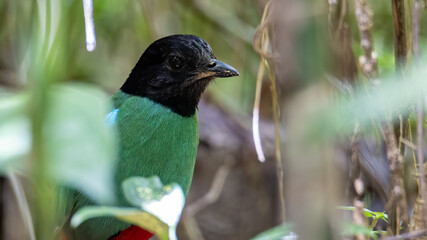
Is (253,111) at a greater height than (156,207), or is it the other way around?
(253,111)

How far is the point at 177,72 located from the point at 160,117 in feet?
1.16

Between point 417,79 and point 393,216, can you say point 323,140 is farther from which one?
point 393,216

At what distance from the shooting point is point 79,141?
41.9 inches

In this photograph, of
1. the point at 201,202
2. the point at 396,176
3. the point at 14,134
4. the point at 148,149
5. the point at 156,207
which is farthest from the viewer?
the point at 201,202

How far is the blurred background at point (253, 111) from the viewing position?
991 millimetres

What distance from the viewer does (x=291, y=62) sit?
38.0 inches

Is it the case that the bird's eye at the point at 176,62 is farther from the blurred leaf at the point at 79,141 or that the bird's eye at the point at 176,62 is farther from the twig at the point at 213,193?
the blurred leaf at the point at 79,141

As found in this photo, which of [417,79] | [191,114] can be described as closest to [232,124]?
[191,114]

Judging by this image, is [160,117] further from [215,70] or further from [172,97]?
[215,70]

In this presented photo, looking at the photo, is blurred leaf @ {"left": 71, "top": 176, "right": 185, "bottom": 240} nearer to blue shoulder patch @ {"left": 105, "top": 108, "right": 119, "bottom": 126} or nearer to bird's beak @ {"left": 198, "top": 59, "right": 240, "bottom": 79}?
blue shoulder patch @ {"left": 105, "top": 108, "right": 119, "bottom": 126}

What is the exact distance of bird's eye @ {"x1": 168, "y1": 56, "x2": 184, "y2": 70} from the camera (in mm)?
3383

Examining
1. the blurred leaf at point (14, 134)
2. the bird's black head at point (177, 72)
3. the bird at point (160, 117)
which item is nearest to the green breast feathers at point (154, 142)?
the bird at point (160, 117)

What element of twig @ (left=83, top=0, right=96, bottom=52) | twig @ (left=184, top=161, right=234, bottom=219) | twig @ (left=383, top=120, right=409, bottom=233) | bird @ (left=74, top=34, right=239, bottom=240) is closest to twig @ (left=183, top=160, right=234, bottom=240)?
twig @ (left=184, top=161, right=234, bottom=219)

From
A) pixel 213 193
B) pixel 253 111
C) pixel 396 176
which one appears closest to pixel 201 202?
pixel 213 193
